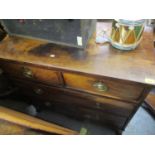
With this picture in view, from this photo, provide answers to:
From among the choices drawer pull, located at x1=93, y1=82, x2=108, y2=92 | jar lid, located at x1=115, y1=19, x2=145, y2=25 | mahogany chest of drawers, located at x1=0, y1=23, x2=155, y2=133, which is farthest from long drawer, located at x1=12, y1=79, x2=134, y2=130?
jar lid, located at x1=115, y1=19, x2=145, y2=25

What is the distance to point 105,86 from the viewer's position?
718 millimetres

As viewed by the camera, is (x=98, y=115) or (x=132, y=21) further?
(x=98, y=115)

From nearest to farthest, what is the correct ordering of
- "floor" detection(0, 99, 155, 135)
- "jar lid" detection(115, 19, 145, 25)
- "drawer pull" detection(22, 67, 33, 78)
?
"jar lid" detection(115, 19, 145, 25) < "drawer pull" detection(22, 67, 33, 78) < "floor" detection(0, 99, 155, 135)

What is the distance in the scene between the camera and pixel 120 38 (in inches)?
26.6

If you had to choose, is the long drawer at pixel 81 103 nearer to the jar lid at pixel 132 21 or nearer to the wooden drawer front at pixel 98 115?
the wooden drawer front at pixel 98 115

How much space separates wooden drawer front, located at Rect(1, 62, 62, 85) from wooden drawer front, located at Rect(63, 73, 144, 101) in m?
0.07

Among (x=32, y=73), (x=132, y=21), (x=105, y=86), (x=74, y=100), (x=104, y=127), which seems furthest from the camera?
(x=104, y=127)

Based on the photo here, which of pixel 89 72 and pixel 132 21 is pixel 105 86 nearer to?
pixel 89 72

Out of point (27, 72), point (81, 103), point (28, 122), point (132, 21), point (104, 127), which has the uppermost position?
point (132, 21)

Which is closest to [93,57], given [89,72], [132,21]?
[89,72]

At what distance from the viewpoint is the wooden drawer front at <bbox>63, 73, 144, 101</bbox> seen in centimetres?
67

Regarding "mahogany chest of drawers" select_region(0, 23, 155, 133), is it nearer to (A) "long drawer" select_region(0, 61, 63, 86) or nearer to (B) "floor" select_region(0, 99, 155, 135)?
(A) "long drawer" select_region(0, 61, 63, 86)

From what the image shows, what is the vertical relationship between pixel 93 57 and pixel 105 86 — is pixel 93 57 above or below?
above
